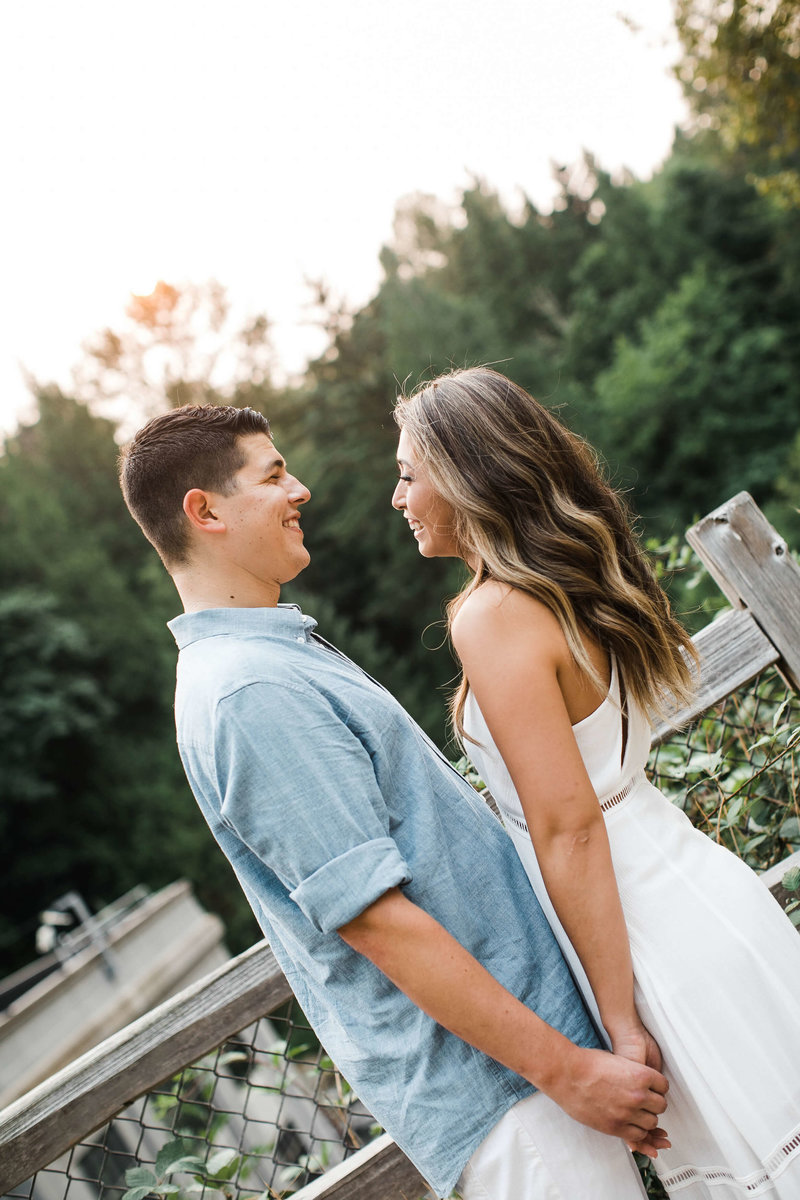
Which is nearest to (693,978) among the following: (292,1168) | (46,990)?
(292,1168)

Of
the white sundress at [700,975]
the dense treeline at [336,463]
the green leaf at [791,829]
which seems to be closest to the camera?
the white sundress at [700,975]

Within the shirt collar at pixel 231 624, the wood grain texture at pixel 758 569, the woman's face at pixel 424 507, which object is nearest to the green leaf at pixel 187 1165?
the shirt collar at pixel 231 624

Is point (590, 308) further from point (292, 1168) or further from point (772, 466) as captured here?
point (292, 1168)

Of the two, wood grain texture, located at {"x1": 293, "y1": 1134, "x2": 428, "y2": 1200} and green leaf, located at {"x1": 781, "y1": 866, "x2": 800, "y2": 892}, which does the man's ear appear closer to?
wood grain texture, located at {"x1": 293, "y1": 1134, "x2": 428, "y2": 1200}

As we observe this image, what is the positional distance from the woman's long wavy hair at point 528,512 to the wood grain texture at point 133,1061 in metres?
0.66

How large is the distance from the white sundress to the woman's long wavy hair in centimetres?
11

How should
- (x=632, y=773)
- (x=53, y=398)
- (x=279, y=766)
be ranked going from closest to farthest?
(x=279, y=766), (x=632, y=773), (x=53, y=398)

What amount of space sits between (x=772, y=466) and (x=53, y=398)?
800 inches

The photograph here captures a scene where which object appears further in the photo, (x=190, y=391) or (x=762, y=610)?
(x=190, y=391)

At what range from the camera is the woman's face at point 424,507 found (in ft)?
5.56

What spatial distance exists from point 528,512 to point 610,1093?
0.97 metres

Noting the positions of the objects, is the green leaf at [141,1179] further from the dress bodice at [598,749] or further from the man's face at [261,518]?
the man's face at [261,518]

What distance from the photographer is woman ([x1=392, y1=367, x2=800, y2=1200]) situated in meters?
1.40

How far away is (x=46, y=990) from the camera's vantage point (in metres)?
9.38
